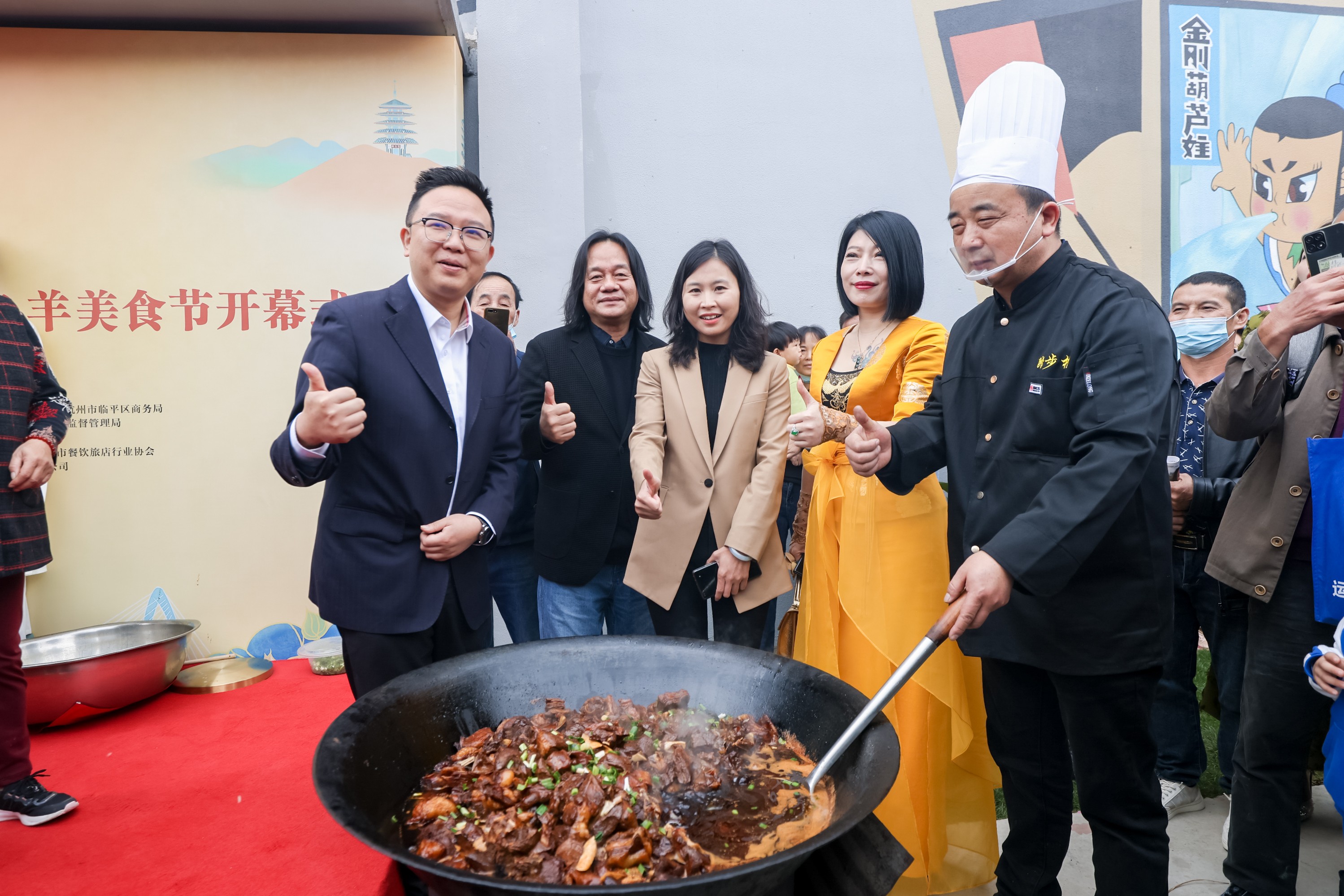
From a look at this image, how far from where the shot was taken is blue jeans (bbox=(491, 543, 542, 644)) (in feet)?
11.6

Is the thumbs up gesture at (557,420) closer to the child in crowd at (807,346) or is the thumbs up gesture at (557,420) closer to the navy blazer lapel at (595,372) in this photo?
the navy blazer lapel at (595,372)

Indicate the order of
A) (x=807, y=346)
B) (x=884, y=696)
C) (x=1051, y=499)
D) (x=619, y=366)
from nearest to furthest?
1. (x=884, y=696)
2. (x=1051, y=499)
3. (x=619, y=366)
4. (x=807, y=346)

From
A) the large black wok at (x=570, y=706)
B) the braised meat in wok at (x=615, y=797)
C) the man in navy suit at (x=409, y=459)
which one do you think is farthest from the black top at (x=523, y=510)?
the braised meat in wok at (x=615, y=797)

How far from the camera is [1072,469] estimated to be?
1.78m

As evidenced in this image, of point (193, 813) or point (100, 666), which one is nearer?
point (193, 813)

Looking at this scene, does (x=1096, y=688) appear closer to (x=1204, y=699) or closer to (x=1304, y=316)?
(x=1304, y=316)

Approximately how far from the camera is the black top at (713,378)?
3074 millimetres

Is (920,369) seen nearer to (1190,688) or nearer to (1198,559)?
(1198,559)

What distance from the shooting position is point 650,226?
5383 millimetres

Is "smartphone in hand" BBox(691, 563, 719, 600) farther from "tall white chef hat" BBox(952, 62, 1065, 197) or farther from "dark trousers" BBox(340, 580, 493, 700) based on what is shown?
"tall white chef hat" BBox(952, 62, 1065, 197)

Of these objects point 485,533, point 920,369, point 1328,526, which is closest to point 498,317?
point 485,533

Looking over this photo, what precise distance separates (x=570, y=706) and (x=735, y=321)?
5.81 ft

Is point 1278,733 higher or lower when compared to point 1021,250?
lower

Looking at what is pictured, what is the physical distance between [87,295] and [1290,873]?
6037mm
